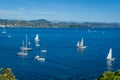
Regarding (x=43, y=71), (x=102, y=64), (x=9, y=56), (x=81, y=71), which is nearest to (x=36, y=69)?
(x=43, y=71)

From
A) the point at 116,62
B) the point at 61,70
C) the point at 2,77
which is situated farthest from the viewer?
the point at 116,62

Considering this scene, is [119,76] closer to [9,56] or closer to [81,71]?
[81,71]

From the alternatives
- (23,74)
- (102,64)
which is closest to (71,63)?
(102,64)

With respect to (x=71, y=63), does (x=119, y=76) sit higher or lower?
higher

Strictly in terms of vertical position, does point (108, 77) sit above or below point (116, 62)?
above

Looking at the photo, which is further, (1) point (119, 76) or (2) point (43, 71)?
(2) point (43, 71)

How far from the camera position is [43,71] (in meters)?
108

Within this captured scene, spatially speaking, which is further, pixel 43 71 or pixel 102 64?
pixel 102 64

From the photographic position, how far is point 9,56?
145750 millimetres

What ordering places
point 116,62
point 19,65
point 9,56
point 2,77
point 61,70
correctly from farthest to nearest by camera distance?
point 9,56 < point 116,62 < point 19,65 < point 61,70 < point 2,77

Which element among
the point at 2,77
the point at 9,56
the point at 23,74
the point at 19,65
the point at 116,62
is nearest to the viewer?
the point at 2,77

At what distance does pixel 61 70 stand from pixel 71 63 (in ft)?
55.7

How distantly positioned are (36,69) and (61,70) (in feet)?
29.4

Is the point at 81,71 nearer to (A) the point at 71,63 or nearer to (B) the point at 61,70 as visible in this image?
(B) the point at 61,70
